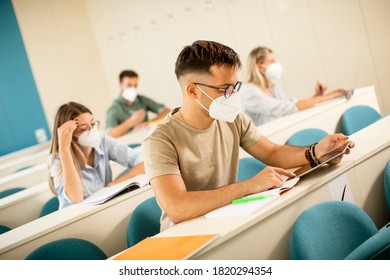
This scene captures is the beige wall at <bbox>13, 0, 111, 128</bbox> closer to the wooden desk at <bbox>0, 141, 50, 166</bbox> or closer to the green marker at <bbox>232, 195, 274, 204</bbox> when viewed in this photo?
the wooden desk at <bbox>0, 141, 50, 166</bbox>

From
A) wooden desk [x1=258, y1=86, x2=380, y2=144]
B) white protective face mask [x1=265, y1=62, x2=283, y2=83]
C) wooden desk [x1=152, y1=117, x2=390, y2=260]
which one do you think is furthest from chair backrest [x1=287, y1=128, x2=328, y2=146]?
white protective face mask [x1=265, y1=62, x2=283, y2=83]

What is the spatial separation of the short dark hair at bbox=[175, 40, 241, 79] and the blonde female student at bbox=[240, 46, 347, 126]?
181cm

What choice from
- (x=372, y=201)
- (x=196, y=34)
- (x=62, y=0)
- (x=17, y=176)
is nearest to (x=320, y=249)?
(x=372, y=201)

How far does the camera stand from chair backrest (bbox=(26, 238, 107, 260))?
1609mm

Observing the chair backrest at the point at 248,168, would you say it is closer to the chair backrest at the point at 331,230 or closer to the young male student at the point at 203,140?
the young male student at the point at 203,140

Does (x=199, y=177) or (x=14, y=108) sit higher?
(x=14, y=108)

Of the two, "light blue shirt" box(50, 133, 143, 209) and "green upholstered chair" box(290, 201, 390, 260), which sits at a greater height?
"light blue shirt" box(50, 133, 143, 209)

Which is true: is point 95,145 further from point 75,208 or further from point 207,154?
point 207,154

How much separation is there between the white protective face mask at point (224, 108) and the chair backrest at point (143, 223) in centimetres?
50

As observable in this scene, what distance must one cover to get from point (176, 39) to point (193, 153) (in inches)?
165

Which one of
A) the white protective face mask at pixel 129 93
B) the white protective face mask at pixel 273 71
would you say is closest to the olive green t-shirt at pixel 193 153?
the white protective face mask at pixel 273 71

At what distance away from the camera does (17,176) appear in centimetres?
350

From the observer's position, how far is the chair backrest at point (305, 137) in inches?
101

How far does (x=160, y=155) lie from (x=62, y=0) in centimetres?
518
